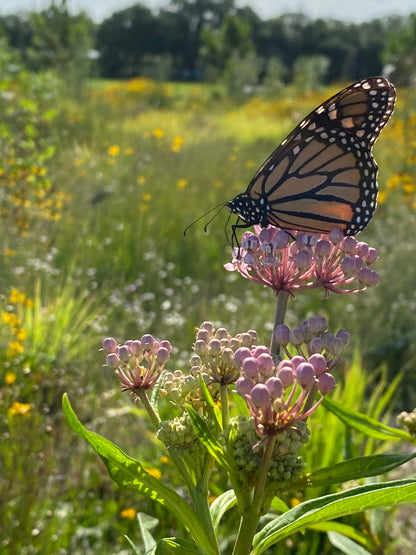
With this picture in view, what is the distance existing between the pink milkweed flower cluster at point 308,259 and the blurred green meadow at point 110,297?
1580 mm

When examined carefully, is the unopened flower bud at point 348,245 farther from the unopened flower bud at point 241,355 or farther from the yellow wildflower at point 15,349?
the yellow wildflower at point 15,349

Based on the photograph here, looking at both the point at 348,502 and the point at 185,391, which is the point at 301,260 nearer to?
the point at 185,391

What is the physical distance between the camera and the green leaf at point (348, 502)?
879mm

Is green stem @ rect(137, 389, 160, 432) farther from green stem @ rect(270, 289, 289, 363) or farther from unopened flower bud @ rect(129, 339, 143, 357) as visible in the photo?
green stem @ rect(270, 289, 289, 363)

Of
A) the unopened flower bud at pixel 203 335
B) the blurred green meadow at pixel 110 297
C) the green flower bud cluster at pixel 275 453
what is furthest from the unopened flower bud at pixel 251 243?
the blurred green meadow at pixel 110 297

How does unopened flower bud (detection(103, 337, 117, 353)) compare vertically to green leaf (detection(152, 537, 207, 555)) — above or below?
above

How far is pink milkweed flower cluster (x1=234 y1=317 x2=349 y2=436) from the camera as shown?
37.5 inches

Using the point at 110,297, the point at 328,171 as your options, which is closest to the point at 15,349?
the point at 110,297

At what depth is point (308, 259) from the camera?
1.25m

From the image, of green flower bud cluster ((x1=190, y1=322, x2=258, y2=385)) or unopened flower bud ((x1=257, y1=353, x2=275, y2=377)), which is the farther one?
green flower bud cluster ((x1=190, y1=322, x2=258, y2=385))

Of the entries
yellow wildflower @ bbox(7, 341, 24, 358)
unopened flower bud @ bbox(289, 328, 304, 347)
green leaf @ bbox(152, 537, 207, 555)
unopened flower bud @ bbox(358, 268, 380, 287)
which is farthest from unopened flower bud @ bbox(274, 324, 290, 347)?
yellow wildflower @ bbox(7, 341, 24, 358)

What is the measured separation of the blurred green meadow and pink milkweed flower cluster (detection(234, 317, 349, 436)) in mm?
1767

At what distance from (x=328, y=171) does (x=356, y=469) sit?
1016 millimetres

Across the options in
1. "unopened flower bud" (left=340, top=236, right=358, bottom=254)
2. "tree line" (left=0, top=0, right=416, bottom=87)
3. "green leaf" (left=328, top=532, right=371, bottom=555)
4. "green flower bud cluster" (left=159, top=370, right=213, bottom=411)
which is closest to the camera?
"green flower bud cluster" (left=159, top=370, right=213, bottom=411)
